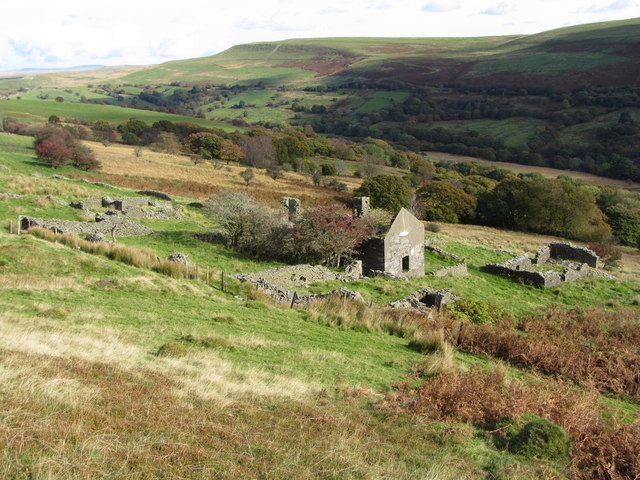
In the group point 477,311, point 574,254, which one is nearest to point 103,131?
point 574,254

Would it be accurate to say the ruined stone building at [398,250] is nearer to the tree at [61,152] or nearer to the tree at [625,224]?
the tree at [61,152]

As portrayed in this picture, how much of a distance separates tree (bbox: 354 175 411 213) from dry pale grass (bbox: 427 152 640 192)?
4614 cm

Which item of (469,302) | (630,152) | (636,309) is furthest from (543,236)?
(630,152)

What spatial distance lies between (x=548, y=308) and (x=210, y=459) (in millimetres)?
18303

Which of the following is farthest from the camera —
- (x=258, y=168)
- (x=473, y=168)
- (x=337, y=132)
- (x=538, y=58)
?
(x=538, y=58)

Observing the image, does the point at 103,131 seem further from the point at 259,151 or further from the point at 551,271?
the point at 551,271

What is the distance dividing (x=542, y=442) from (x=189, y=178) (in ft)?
178

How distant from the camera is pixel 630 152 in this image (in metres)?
101

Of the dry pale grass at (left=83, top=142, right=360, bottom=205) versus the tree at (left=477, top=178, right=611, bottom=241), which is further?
the dry pale grass at (left=83, top=142, right=360, bottom=205)

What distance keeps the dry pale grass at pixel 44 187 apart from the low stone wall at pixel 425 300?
1017 inches

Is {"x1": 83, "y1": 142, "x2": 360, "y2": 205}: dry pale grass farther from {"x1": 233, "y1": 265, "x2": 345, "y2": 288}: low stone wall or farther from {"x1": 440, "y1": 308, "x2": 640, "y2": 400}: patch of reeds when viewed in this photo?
{"x1": 440, "y1": 308, "x2": 640, "y2": 400}: patch of reeds

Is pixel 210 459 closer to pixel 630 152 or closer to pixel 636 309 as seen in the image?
pixel 636 309

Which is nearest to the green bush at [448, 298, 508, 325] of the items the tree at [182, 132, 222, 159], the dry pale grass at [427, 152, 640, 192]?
the tree at [182, 132, 222, 159]

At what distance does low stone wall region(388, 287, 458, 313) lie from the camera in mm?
18469
